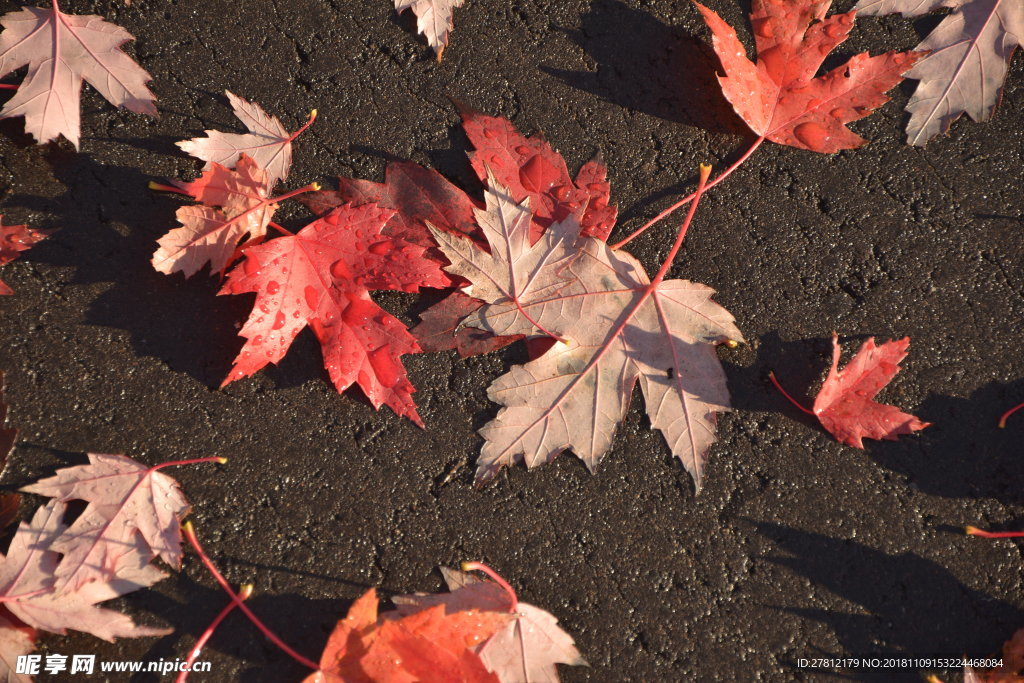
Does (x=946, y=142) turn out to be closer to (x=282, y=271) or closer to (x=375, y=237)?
(x=375, y=237)

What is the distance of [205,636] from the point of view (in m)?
1.55

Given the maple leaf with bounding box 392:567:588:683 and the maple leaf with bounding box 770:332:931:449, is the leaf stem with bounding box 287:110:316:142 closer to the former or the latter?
the maple leaf with bounding box 392:567:588:683

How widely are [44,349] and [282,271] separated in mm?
714

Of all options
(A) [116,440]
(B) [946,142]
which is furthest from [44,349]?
(B) [946,142]

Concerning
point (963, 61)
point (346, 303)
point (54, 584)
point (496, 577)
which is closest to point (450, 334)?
point (346, 303)

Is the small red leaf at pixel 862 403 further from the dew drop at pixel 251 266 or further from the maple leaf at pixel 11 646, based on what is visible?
the maple leaf at pixel 11 646

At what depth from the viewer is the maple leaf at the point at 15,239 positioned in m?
1.77

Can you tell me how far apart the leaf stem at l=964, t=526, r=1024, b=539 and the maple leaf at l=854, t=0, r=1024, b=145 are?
1.10m

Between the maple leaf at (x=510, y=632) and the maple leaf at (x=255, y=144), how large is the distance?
114cm

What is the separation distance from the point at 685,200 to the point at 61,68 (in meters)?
1.71

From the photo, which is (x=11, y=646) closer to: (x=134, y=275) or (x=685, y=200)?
(x=134, y=275)

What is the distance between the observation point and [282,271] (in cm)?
165

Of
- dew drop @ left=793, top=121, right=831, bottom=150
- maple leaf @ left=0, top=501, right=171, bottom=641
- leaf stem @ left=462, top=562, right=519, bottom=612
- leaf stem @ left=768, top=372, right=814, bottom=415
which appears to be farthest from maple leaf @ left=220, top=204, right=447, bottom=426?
dew drop @ left=793, top=121, right=831, bottom=150

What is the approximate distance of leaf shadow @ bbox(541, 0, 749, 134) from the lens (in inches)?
78.0
